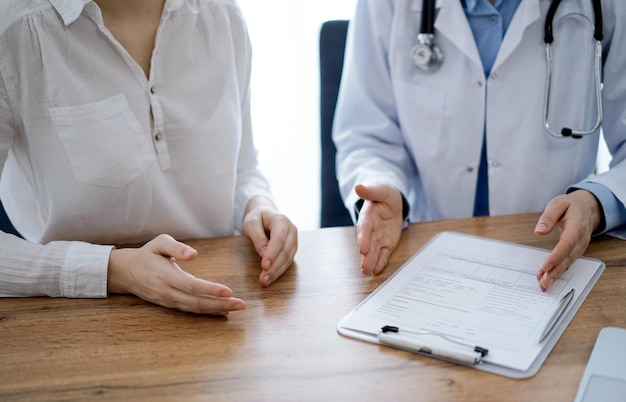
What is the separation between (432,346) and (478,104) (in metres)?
0.73

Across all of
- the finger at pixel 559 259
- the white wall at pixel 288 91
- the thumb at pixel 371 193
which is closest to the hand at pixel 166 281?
the thumb at pixel 371 193

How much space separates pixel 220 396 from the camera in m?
0.75

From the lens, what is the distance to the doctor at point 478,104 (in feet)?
4.38

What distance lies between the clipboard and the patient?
0.64ft

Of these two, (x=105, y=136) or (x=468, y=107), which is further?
(x=468, y=107)

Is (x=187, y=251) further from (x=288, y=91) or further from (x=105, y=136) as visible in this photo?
(x=288, y=91)

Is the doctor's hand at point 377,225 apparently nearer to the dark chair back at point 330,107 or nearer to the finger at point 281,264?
the finger at point 281,264

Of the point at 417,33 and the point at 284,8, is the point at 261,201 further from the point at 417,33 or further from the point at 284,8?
the point at 284,8

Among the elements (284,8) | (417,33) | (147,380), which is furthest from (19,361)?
(284,8)

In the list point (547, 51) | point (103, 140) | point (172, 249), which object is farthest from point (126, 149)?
point (547, 51)

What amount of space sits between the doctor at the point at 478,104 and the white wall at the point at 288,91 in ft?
1.98

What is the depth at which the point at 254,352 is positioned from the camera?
83 cm

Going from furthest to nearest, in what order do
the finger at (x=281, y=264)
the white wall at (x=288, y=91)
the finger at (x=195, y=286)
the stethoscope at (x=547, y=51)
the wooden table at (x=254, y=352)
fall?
the white wall at (x=288, y=91) < the stethoscope at (x=547, y=51) < the finger at (x=281, y=264) < the finger at (x=195, y=286) < the wooden table at (x=254, y=352)

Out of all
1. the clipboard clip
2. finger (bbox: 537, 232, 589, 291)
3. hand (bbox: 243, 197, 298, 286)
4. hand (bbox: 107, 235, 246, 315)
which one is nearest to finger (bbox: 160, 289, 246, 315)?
hand (bbox: 107, 235, 246, 315)
